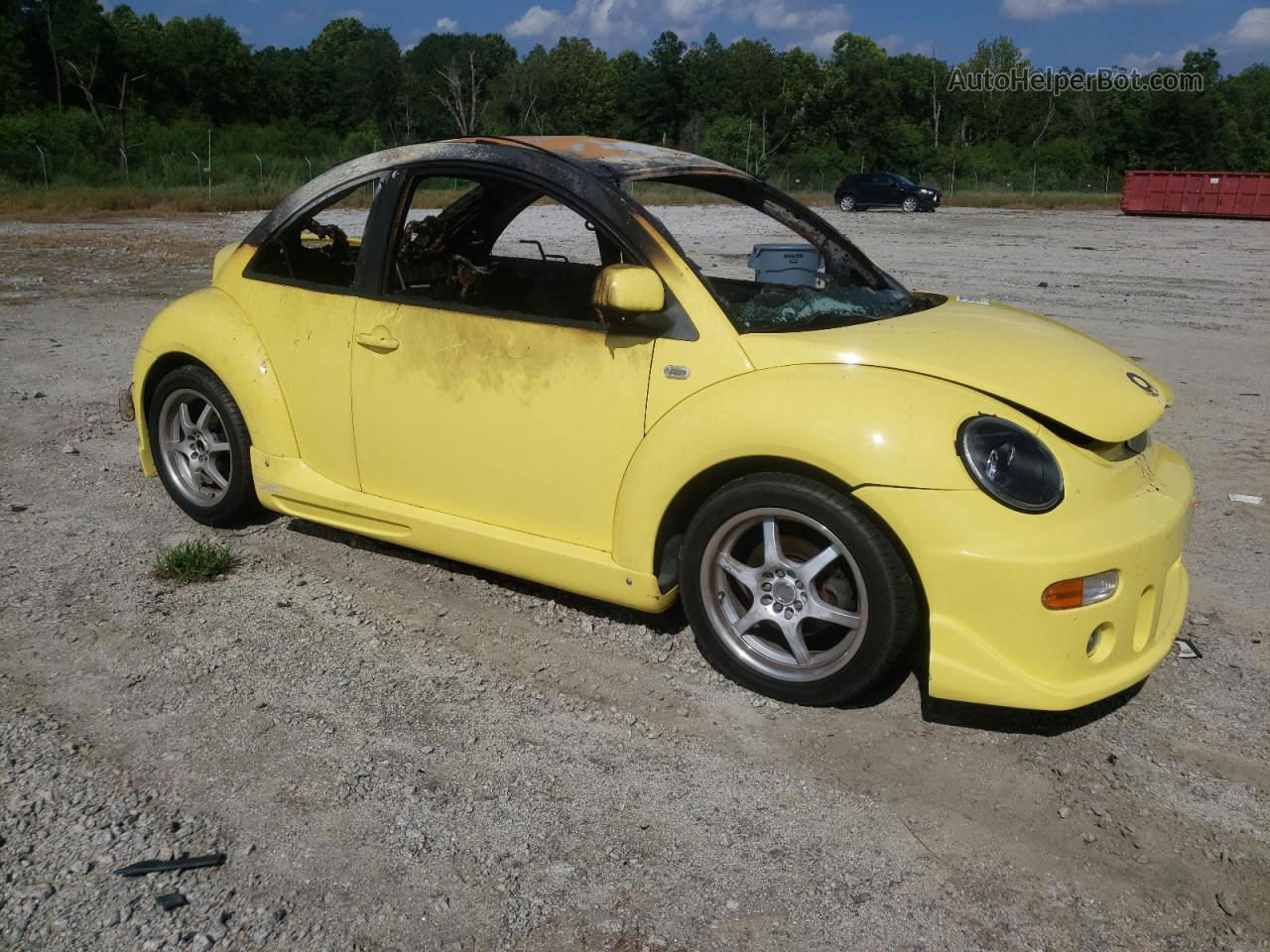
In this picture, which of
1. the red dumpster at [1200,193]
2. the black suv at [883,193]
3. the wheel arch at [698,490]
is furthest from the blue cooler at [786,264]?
the red dumpster at [1200,193]

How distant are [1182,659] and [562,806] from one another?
7.68ft

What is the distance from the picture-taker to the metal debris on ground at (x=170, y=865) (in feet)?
9.08

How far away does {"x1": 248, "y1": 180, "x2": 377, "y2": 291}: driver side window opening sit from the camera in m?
4.60

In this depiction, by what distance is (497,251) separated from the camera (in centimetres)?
487

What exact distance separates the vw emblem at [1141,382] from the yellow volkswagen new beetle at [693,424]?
0.07 feet

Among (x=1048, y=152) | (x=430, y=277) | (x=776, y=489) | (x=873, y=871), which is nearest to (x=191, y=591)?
(x=430, y=277)

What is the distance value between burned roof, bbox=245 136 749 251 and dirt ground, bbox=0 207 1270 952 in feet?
0.89

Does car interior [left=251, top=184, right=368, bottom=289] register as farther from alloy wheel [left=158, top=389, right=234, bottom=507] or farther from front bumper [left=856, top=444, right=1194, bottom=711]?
front bumper [left=856, top=444, right=1194, bottom=711]

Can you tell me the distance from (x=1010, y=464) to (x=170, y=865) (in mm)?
2470

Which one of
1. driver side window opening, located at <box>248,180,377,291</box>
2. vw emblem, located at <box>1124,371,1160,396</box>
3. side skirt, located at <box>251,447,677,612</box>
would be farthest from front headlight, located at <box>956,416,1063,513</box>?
driver side window opening, located at <box>248,180,377,291</box>

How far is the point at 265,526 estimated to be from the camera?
527 cm

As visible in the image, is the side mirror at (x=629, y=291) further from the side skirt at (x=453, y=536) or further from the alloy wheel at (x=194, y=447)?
the alloy wheel at (x=194, y=447)

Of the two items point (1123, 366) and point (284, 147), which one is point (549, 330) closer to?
point (1123, 366)

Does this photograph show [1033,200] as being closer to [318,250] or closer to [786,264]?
[786,264]
